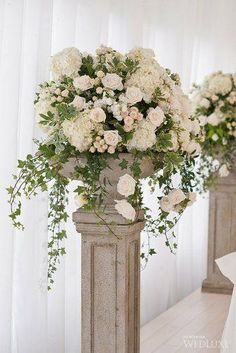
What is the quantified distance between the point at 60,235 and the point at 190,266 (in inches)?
141

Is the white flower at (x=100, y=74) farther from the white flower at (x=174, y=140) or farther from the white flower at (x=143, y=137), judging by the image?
the white flower at (x=174, y=140)

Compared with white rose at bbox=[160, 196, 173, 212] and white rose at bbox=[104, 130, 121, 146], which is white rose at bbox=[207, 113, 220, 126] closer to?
white rose at bbox=[160, 196, 173, 212]

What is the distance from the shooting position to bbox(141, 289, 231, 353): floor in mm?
5078

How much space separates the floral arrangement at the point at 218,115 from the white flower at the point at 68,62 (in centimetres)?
275

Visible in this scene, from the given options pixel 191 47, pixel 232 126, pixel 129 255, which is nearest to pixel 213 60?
pixel 191 47

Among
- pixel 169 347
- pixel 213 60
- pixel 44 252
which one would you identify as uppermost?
pixel 213 60

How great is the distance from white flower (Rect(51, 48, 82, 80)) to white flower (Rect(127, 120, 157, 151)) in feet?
1.30

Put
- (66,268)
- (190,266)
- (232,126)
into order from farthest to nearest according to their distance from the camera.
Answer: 1. (190,266)
2. (232,126)
3. (66,268)

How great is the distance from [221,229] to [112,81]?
3.46 m

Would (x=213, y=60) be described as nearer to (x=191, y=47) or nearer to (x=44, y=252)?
(x=191, y=47)

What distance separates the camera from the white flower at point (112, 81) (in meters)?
3.46

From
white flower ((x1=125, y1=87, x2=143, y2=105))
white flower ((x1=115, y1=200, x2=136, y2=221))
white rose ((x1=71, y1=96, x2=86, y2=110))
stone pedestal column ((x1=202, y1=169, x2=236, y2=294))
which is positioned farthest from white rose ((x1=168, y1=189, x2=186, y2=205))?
stone pedestal column ((x1=202, y1=169, x2=236, y2=294))

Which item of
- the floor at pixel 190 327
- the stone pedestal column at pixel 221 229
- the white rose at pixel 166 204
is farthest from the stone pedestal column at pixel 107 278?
the stone pedestal column at pixel 221 229

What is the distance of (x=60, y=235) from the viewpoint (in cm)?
367
